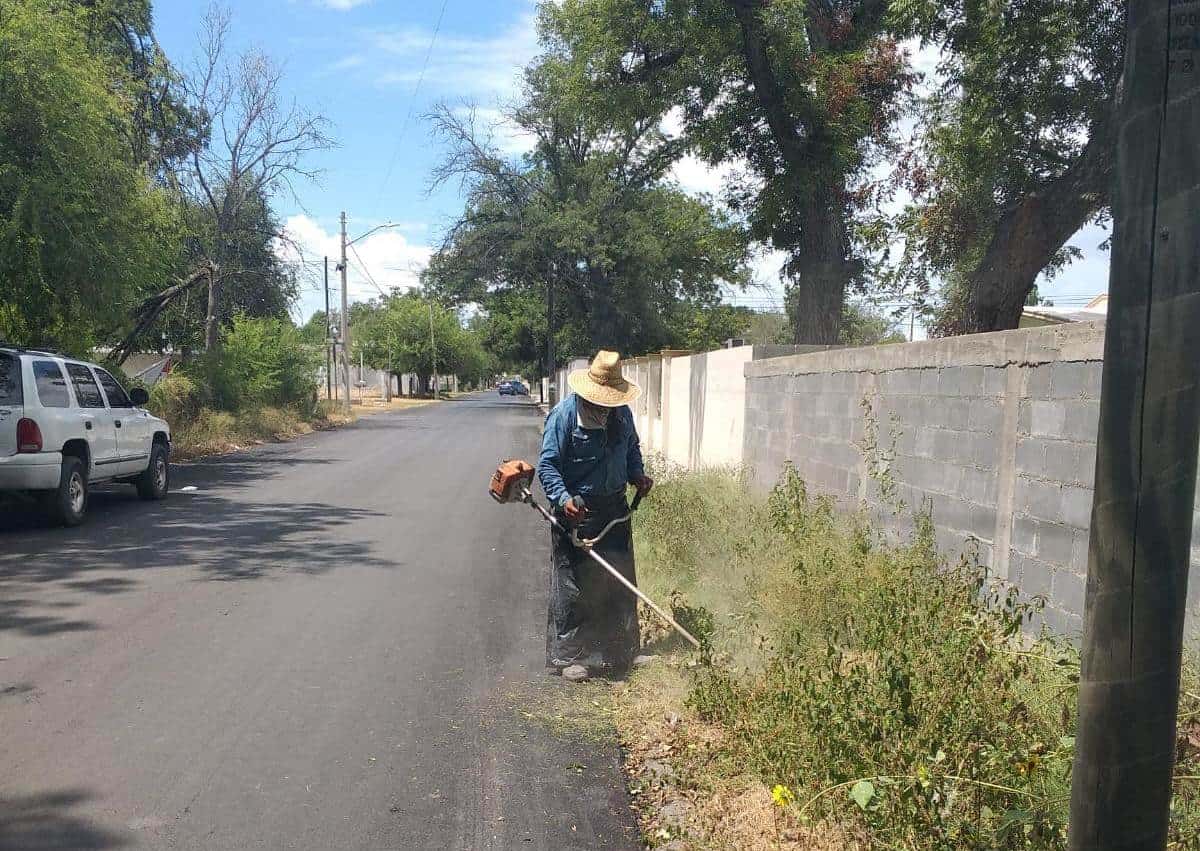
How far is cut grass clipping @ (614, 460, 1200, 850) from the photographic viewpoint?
304 cm

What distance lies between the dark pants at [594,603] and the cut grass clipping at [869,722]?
32cm

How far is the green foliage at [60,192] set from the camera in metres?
12.1

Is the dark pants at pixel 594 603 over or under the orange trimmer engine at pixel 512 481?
under

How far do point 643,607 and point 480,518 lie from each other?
5073mm

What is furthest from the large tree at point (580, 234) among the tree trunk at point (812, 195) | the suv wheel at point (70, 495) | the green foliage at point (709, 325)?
the suv wheel at point (70, 495)

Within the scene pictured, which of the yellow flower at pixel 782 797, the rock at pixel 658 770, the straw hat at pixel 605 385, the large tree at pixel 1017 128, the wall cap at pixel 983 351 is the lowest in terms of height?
the rock at pixel 658 770

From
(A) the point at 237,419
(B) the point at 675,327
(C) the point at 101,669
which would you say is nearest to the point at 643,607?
(C) the point at 101,669

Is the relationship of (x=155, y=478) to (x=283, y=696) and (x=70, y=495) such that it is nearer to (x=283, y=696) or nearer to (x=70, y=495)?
(x=70, y=495)

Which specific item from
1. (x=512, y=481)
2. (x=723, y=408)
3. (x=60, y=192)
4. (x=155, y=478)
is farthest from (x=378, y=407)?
(x=512, y=481)

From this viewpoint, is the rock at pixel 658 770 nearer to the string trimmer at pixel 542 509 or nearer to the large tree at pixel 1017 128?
the string trimmer at pixel 542 509

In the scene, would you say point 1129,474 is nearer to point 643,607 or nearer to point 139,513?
point 643,607

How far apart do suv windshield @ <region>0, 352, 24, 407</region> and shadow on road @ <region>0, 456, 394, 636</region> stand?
1.36 meters

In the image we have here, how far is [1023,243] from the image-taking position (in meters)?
12.4

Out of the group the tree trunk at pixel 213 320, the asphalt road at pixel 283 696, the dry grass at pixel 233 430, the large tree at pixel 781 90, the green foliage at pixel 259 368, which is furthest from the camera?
the tree trunk at pixel 213 320
